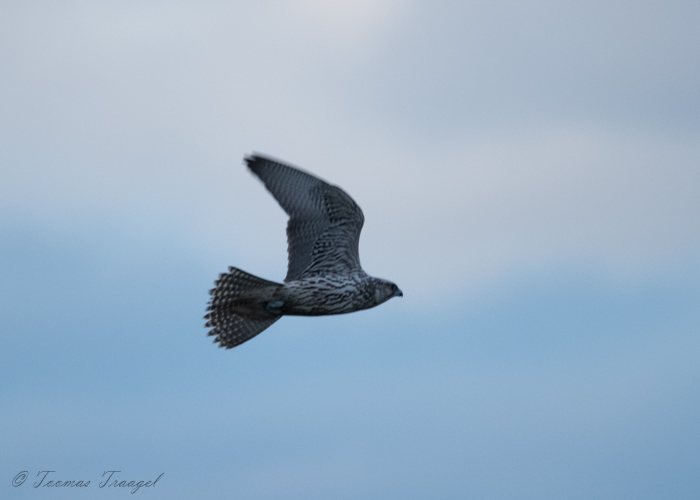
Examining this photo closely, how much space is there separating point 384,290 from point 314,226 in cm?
146

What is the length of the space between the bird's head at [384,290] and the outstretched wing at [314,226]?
1.44 feet

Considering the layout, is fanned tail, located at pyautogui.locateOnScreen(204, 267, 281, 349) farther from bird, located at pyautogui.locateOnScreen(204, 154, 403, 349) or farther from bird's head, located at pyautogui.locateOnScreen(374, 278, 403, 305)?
bird's head, located at pyautogui.locateOnScreen(374, 278, 403, 305)

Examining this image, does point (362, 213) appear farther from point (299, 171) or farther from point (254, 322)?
point (254, 322)

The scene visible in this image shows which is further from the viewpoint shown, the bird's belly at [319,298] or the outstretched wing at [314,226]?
the outstretched wing at [314,226]

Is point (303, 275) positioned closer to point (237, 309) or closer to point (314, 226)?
point (314, 226)

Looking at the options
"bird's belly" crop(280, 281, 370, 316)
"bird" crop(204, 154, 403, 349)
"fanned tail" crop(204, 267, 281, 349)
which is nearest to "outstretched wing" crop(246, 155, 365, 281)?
"bird" crop(204, 154, 403, 349)

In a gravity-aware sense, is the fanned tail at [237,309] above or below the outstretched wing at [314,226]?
below

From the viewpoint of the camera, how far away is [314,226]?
43.8 feet

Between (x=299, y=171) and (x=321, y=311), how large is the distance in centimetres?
212

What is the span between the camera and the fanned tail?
1290cm

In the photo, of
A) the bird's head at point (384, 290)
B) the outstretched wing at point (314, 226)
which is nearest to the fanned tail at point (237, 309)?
the outstretched wing at point (314, 226)

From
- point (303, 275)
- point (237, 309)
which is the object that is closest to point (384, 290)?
point (303, 275)

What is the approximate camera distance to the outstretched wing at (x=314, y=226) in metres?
13.2

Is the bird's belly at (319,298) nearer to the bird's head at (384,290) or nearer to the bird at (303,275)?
the bird at (303,275)
